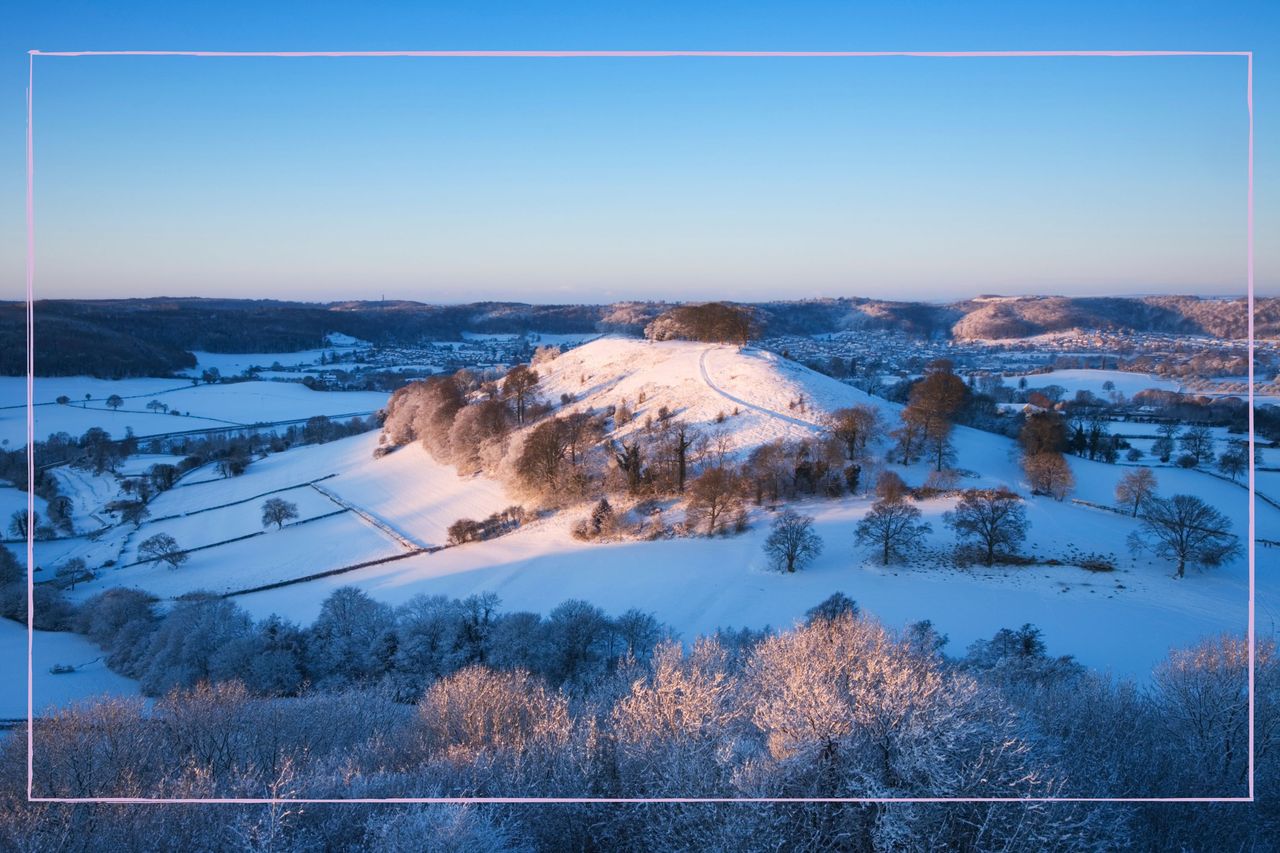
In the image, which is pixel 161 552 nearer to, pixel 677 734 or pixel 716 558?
pixel 716 558

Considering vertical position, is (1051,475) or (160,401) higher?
(160,401)

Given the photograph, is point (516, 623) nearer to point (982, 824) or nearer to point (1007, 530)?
point (982, 824)

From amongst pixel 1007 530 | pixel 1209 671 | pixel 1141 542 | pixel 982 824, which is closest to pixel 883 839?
pixel 982 824

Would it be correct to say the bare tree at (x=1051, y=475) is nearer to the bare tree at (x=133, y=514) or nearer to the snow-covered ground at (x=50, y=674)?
the snow-covered ground at (x=50, y=674)

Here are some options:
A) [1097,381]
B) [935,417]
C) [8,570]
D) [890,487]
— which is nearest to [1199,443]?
[890,487]

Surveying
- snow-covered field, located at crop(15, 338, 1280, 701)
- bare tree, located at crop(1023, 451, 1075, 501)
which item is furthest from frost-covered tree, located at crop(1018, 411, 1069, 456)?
bare tree, located at crop(1023, 451, 1075, 501)

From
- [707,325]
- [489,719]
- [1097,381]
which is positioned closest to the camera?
[489,719]
